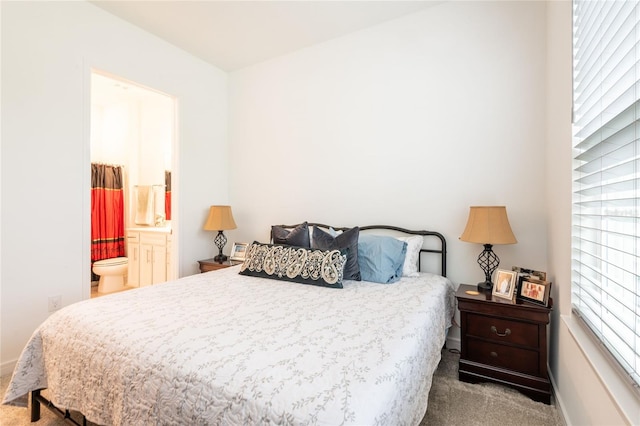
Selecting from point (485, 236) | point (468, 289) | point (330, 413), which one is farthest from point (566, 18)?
point (330, 413)

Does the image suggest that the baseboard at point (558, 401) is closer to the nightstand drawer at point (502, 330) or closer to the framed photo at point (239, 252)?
the nightstand drawer at point (502, 330)

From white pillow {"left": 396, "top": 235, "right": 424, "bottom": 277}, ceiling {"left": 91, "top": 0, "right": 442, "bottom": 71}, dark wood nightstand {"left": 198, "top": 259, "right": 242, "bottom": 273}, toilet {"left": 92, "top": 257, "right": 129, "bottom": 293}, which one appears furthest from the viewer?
toilet {"left": 92, "top": 257, "right": 129, "bottom": 293}

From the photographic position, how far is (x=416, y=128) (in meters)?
2.75

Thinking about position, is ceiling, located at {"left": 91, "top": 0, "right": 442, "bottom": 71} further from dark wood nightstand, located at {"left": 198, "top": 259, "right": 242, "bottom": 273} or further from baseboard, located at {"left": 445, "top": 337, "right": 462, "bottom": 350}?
baseboard, located at {"left": 445, "top": 337, "right": 462, "bottom": 350}

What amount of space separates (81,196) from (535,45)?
12.8 feet

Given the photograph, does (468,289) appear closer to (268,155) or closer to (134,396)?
(134,396)

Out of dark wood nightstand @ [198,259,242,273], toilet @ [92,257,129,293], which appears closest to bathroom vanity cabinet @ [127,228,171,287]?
toilet @ [92,257,129,293]

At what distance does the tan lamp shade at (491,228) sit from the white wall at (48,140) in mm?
3231

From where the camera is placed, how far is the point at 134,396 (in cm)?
120

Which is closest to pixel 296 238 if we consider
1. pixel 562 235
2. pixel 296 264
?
pixel 296 264

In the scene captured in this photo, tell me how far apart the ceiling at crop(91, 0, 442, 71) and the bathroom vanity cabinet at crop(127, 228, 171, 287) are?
2.37 m

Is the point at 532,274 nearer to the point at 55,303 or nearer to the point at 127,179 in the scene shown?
the point at 55,303

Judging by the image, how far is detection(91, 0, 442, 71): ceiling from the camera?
2.65m

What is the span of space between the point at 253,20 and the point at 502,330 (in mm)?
3256
